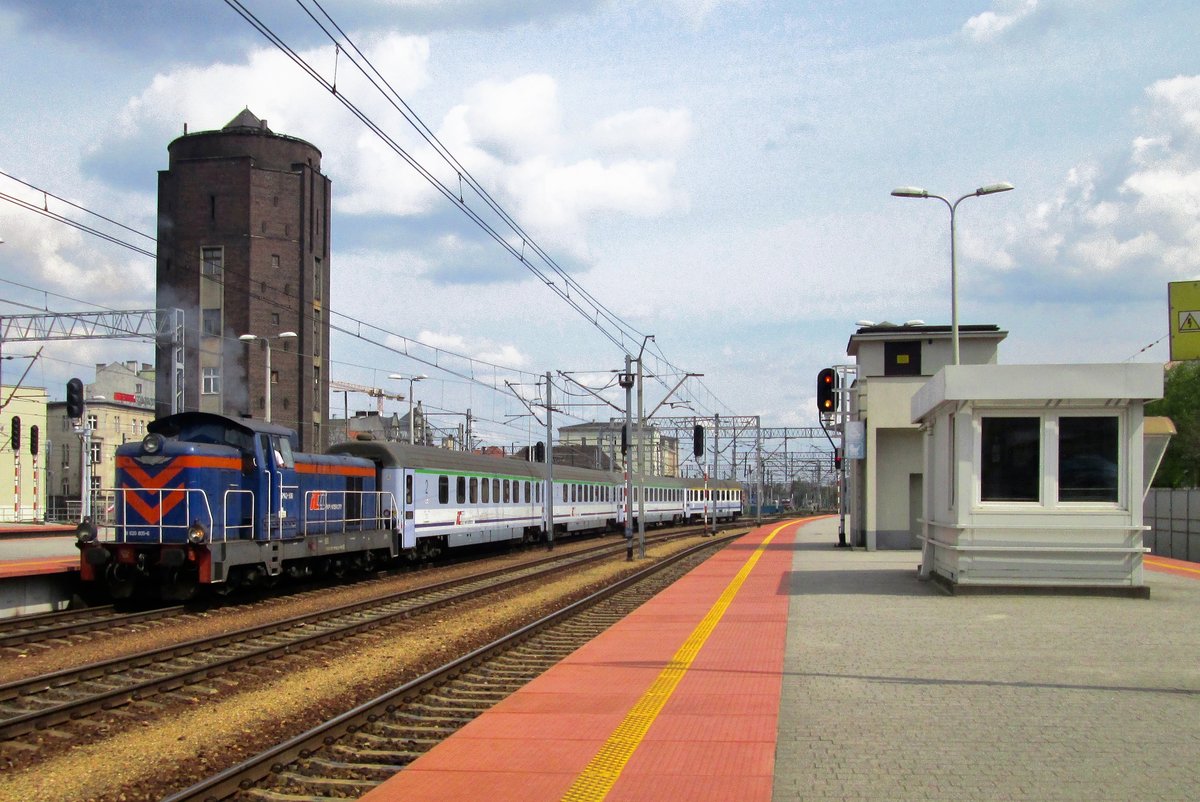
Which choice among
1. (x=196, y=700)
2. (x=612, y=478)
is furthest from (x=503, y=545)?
(x=196, y=700)

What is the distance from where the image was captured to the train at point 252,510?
16938mm

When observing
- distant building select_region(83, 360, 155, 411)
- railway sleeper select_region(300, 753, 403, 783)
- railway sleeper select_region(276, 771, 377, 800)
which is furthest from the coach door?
distant building select_region(83, 360, 155, 411)

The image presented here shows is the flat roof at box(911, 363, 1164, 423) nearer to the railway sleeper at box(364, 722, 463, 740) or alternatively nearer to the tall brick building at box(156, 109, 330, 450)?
the railway sleeper at box(364, 722, 463, 740)

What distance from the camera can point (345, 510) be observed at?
2269 centimetres

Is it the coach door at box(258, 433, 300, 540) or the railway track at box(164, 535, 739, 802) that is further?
the coach door at box(258, 433, 300, 540)

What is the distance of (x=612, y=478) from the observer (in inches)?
2031

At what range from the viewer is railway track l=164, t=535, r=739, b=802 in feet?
23.9

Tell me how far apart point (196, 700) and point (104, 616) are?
722 cm

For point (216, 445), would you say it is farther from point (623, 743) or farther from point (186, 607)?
point (623, 743)

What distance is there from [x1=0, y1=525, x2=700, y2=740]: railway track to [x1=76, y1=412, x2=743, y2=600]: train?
227 cm

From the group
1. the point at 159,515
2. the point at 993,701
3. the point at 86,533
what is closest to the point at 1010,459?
the point at 993,701

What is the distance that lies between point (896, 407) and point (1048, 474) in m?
13.9

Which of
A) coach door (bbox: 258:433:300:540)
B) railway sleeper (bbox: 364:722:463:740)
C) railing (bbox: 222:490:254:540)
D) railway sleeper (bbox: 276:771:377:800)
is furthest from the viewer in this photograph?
coach door (bbox: 258:433:300:540)

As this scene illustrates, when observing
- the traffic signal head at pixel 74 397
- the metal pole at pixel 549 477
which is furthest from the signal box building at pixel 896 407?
the traffic signal head at pixel 74 397
